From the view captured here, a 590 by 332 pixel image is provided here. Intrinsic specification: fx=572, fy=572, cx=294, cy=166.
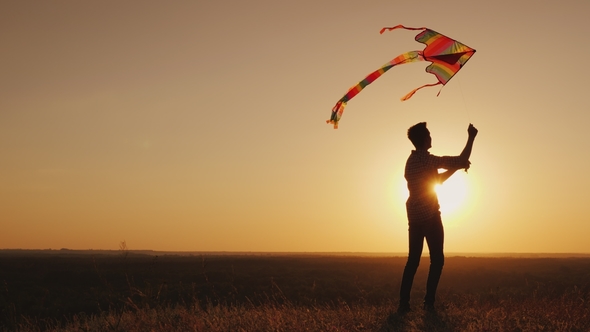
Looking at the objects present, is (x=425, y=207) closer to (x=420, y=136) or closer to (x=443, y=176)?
(x=443, y=176)

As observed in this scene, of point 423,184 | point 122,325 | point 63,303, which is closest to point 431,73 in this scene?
point 423,184

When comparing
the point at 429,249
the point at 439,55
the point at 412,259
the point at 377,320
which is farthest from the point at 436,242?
the point at 439,55

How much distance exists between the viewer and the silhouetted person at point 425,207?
6742 millimetres

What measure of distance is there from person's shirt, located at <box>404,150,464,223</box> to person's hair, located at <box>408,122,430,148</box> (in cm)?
11

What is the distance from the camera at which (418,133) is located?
7.04 m

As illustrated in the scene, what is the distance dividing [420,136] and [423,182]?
1.89 ft

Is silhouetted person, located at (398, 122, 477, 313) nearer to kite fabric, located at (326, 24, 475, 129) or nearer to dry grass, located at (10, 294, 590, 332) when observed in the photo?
dry grass, located at (10, 294, 590, 332)

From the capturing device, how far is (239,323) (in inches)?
247

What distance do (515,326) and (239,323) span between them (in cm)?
287

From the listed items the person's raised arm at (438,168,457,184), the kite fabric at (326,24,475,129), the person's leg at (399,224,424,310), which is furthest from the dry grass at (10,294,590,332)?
the kite fabric at (326,24,475,129)

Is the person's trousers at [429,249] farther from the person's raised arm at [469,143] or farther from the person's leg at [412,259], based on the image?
the person's raised arm at [469,143]

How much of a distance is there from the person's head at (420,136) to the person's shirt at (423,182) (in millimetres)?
93

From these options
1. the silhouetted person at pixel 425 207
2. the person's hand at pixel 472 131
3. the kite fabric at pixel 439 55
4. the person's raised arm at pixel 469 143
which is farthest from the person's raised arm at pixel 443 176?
the kite fabric at pixel 439 55

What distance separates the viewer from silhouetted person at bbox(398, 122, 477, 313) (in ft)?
22.1
